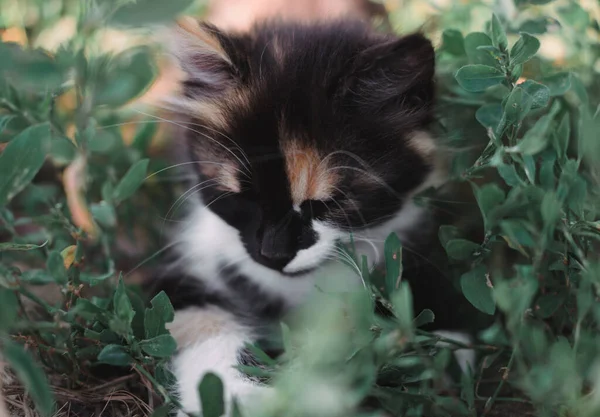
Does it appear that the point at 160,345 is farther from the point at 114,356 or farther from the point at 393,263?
the point at 393,263

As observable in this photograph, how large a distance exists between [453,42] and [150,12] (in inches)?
39.5

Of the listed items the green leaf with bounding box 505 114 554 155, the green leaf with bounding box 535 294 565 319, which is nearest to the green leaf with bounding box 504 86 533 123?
the green leaf with bounding box 505 114 554 155

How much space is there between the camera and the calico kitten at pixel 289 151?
129 cm

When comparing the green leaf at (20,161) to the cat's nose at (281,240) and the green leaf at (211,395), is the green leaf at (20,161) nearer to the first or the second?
the green leaf at (211,395)

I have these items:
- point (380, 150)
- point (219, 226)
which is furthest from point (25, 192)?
point (380, 150)

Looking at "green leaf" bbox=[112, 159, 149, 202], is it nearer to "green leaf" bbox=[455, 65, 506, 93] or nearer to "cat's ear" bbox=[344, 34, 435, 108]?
"cat's ear" bbox=[344, 34, 435, 108]

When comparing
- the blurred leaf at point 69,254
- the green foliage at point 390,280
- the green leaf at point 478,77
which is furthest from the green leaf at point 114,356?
the green leaf at point 478,77

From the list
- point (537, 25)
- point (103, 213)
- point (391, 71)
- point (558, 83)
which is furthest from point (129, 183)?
point (537, 25)

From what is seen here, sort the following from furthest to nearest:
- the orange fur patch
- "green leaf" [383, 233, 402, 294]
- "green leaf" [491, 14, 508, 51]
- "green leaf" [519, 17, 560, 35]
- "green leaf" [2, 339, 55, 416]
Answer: "green leaf" [519, 17, 560, 35], the orange fur patch, "green leaf" [491, 14, 508, 51], "green leaf" [383, 233, 402, 294], "green leaf" [2, 339, 55, 416]

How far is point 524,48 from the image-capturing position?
1110 millimetres

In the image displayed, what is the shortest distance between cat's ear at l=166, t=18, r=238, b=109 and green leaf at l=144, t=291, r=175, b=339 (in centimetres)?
53

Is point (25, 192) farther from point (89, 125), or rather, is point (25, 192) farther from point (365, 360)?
point (365, 360)

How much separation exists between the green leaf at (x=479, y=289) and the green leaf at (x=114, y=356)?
58cm

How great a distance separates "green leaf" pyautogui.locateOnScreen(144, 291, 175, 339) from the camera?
108 cm
